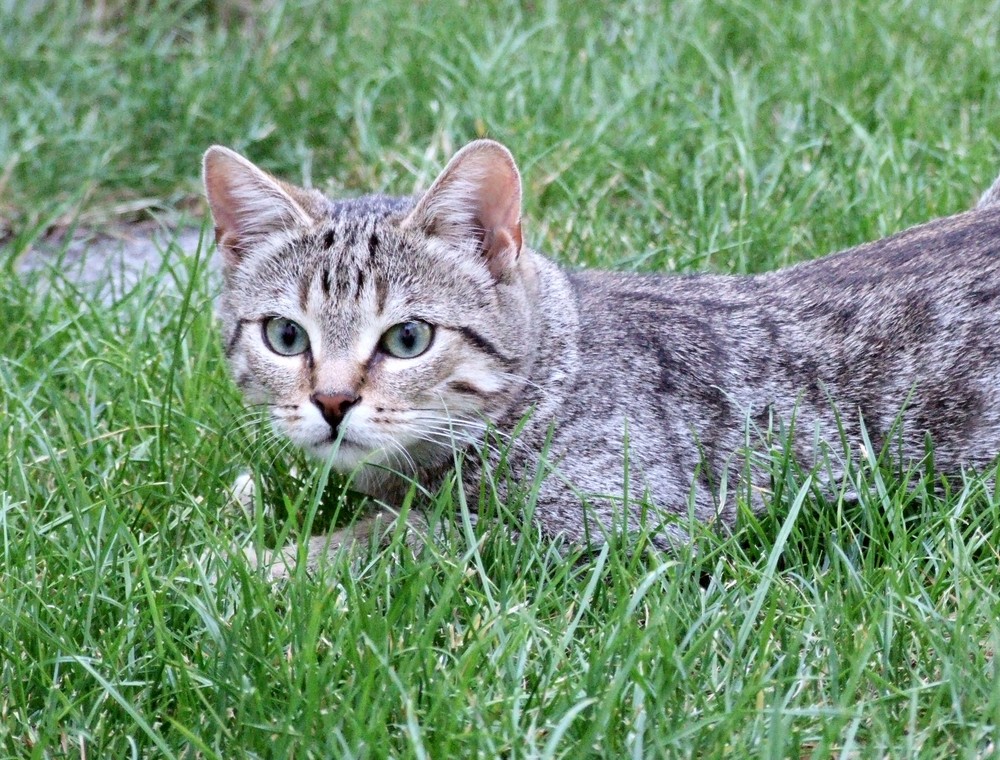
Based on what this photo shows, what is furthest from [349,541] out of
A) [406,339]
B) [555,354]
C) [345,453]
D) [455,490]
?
[555,354]

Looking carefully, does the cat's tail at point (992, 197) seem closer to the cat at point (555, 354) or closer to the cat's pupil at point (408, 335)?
the cat at point (555, 354)

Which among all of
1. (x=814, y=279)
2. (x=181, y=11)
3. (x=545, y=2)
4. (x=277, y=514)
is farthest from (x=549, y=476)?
(x=181, y=11)

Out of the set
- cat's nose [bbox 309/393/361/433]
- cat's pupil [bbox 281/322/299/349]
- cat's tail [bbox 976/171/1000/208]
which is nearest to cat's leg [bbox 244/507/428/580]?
cat's nose [bbox 309/393/361/433]

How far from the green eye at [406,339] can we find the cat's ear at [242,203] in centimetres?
48

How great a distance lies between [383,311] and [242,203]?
0.64 m

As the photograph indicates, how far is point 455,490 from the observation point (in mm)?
3889

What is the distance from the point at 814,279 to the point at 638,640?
5.82 feet

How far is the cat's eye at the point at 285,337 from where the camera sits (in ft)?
12.6

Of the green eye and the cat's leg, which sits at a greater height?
the green eye

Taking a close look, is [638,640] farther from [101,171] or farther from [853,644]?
[101,171]

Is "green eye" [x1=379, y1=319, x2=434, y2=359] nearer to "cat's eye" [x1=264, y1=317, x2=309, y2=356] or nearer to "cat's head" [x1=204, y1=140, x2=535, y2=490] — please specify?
"cat's head" [x1=204, y1=140, x2=535, y2=490]

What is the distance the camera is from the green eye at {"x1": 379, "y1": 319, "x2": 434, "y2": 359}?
3760 mm

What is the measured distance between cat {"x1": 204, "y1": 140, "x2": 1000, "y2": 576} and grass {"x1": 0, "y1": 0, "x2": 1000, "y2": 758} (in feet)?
0.66

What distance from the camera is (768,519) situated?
372 centimetres
